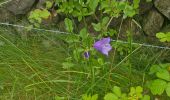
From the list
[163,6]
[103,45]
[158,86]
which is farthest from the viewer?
[163,6]

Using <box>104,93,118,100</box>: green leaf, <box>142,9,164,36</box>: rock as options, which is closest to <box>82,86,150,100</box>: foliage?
<box>104,93,118,100</box>: green leaf

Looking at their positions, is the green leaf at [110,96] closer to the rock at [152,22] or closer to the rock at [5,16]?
the rock at [152,22]

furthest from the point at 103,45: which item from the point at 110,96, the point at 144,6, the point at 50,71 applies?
the point at 144,6

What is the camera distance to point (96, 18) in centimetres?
245

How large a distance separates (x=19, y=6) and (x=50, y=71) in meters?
0.53

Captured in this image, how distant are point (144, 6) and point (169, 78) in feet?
2.61

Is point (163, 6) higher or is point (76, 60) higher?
point (163, 6)

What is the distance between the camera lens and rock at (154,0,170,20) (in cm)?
247

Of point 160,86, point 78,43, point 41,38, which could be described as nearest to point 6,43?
point 41,38

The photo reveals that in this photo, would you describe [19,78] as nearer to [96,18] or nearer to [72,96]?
[72,96]

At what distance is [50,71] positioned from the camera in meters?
2.34

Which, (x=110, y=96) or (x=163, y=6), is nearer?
(x=110, y=96)

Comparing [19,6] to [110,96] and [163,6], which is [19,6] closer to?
[163,6]

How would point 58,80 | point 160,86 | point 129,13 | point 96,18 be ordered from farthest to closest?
1. point 96,18
2. point 58,80
3. point 129,13
4. point 160,86
